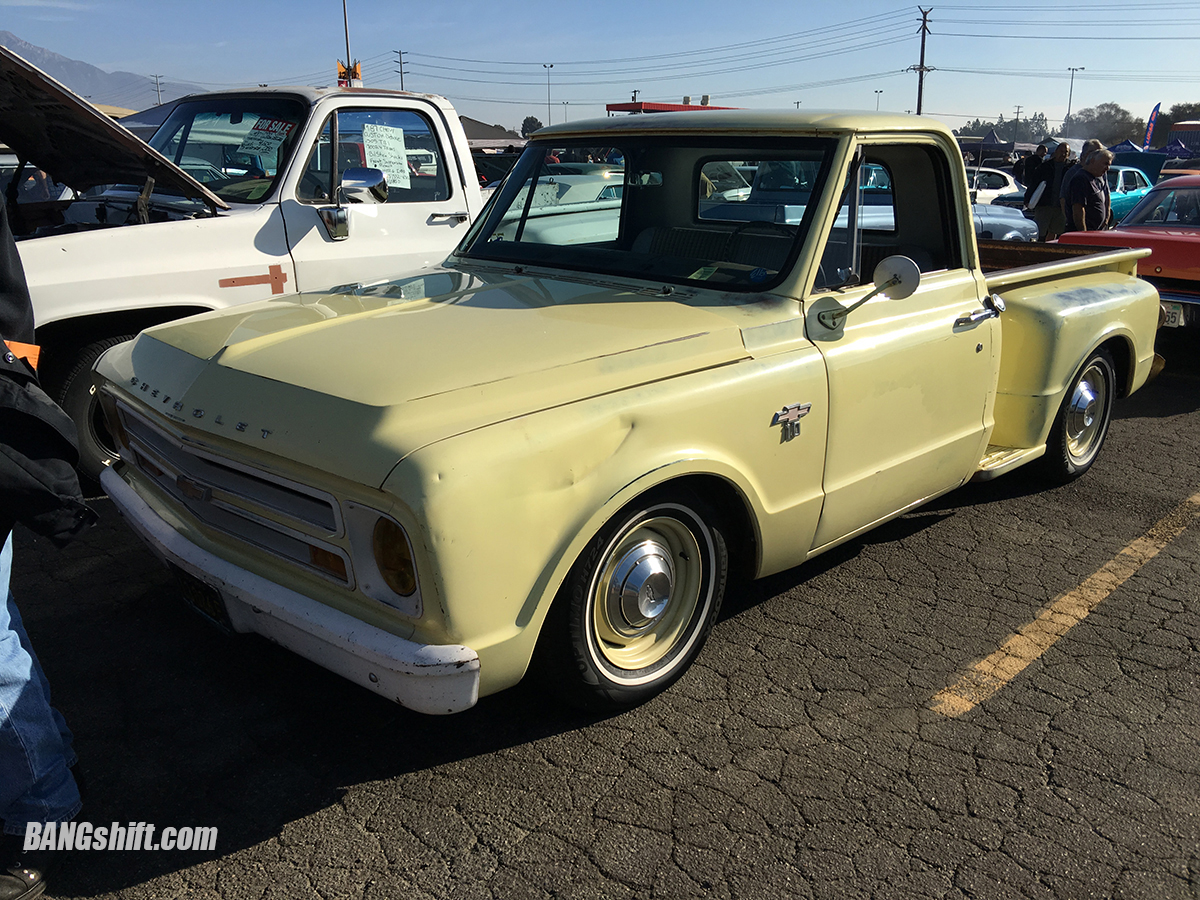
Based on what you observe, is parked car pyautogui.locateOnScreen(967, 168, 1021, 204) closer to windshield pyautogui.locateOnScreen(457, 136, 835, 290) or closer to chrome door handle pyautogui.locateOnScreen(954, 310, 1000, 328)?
chrome door handle pyautogui.locateOnScreen(954, 310, 1000, 328)

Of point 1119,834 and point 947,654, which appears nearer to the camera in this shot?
point 1119,834

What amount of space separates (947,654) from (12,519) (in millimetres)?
2958

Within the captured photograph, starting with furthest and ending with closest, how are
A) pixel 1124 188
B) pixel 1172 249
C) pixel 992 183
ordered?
pixel 992 183
pixel 1124 188
pixel 1172 249

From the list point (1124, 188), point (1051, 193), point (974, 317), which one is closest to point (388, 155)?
point (974, 317)

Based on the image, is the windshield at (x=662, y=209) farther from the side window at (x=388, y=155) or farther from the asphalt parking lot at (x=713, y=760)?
the side window at (x=388, y=155)

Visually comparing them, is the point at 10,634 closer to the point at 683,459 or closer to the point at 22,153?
the point at 683,459

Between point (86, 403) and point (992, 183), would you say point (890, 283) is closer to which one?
point (86, 403)

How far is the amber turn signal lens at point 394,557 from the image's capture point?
2.24 metres

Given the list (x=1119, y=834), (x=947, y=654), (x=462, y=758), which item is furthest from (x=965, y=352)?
(x=462, y=758)

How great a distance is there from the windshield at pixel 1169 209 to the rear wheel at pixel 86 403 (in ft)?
28.2

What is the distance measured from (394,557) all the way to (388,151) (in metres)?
3.90

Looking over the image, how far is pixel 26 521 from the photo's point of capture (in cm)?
214

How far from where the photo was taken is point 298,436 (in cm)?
237

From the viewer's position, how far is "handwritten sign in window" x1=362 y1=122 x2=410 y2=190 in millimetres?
5418
